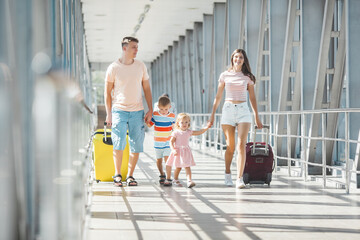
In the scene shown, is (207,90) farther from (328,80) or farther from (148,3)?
(328,80)

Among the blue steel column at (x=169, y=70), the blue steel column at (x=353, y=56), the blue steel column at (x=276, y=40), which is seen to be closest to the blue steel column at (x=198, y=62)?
the blue steel column at (x=169, y=70)

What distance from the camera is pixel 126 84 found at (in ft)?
18.0

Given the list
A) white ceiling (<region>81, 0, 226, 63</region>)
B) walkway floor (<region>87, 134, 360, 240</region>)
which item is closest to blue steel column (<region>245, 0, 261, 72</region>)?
white ceiling (<region>81, 0, 226, 63</region>)

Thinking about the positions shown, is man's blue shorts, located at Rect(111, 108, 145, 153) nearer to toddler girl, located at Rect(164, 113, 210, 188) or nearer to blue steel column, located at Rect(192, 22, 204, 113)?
toddler girl, located at Rect(164, 113, 210, 188)

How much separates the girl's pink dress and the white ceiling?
30.6ft

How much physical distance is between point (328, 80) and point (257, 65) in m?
2.83

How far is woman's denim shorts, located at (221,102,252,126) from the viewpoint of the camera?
18.3 feet

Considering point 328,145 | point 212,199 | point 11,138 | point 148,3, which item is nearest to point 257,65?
point 328,145

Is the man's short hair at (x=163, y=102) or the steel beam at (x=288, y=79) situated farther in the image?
the steel beam at (x=288, y=79)

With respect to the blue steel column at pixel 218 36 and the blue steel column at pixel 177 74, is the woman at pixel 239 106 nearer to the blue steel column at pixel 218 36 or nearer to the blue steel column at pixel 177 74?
the blue steel column at pixel 218 36

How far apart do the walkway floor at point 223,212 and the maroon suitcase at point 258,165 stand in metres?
0.08

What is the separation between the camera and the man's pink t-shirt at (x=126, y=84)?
5477 millimetres

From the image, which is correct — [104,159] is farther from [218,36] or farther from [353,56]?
[218,36]

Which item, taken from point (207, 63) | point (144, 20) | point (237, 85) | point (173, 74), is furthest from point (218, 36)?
point (173, 74)
